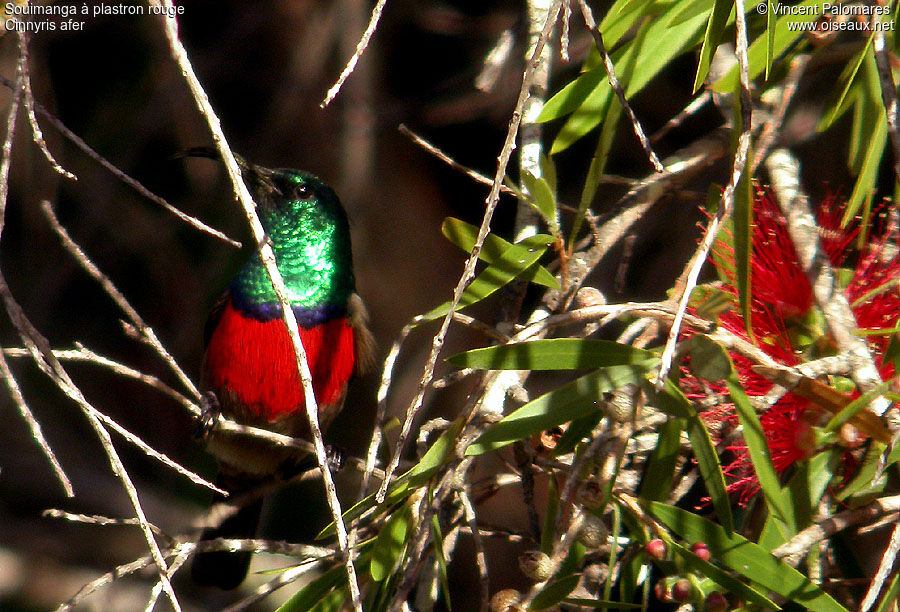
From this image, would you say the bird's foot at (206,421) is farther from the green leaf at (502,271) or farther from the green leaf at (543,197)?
the green leaf at (543,197)

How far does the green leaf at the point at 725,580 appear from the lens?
5.53 ft

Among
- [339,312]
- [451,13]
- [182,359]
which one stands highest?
[451,13]

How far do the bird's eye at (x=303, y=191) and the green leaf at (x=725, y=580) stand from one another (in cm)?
221

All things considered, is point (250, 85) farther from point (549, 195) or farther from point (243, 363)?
point (549, 195)

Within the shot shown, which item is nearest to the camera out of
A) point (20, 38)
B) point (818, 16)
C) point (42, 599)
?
point (20, 38)

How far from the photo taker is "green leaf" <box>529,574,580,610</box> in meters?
1.77

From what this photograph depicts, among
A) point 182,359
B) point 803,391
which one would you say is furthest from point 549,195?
point 182,359

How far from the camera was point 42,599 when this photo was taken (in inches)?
166

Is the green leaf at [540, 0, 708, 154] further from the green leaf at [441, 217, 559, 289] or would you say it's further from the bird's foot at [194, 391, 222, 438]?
the bird's foot at [194, 391, 222, 438]

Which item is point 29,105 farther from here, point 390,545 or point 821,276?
point 821,276

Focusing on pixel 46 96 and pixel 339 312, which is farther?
pixel 46 96

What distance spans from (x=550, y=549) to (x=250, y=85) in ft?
11.0

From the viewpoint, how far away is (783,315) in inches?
84.7

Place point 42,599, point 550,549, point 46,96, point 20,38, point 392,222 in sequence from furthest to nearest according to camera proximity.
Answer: point 392,222 → point 42,599 → point 46,96 → point 550,549 → point 20,38
